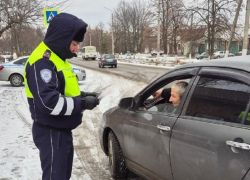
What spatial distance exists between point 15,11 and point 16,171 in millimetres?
13891

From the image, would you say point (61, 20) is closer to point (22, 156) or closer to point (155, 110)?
point (155, 110)

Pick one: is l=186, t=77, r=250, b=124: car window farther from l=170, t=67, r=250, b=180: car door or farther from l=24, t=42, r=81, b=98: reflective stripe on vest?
l=24, t=42, r=81, b=98: reflective stripe on vest

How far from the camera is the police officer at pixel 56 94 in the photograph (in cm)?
205

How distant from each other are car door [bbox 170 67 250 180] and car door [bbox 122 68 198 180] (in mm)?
113

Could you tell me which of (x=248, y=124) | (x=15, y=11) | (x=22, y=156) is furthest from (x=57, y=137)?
(x=15, y=11)

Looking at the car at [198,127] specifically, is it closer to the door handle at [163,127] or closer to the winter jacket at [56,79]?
the door handle at [163,127]

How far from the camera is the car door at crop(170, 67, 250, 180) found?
1907 millimetres

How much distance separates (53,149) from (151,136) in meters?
1.00

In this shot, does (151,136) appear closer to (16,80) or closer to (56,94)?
(56,94)

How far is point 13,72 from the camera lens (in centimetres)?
1323

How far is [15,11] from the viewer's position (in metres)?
15.7

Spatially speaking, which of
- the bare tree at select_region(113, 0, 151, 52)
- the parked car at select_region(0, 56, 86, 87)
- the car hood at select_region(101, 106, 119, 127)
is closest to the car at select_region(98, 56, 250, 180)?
the car hood at select_region(101, 106, 119, 127)

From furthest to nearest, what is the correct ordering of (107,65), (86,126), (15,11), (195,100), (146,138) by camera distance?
(107,65) → (15,11) → (86,126) → (146,138) → (195,100)

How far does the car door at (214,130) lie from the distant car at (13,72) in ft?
39.8
